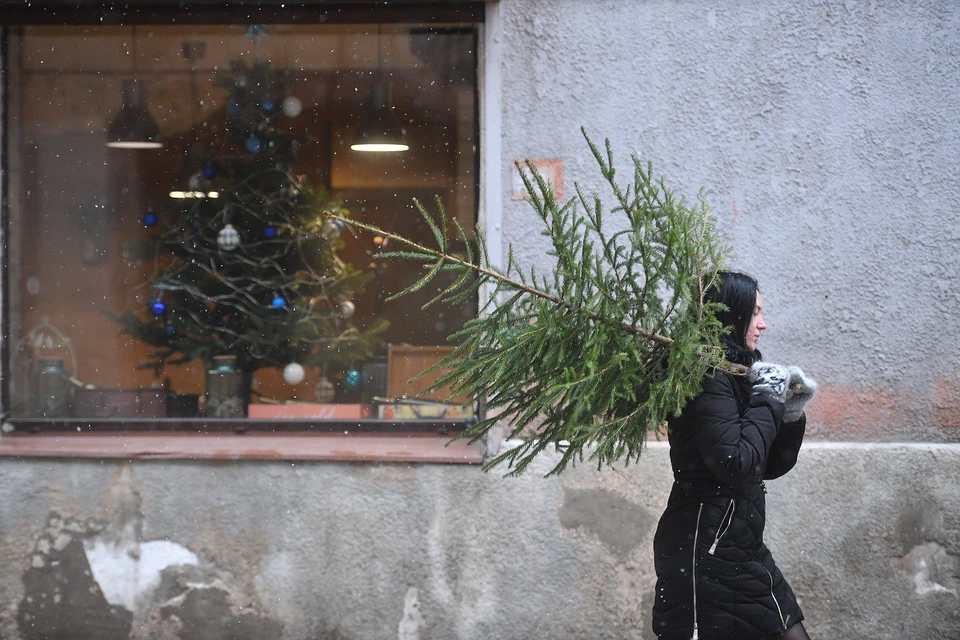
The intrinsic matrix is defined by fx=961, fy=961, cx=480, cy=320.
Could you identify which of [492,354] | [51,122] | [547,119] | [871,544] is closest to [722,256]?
[492,354]

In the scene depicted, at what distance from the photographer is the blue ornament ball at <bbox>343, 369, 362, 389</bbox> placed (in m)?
5.19

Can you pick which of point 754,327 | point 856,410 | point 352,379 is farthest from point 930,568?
point 352,379

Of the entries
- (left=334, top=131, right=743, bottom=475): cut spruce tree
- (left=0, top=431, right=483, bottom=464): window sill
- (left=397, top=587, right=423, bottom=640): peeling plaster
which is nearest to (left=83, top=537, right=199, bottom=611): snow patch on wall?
(left=0, top=431, right=483, bottom=464): window sill

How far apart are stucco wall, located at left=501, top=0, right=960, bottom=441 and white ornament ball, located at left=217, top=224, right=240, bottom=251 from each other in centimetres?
156

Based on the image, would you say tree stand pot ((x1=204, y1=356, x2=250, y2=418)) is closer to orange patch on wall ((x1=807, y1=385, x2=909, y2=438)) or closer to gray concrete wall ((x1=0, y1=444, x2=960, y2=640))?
gray concrete wall ((x1=0, y1=444, x2=960, y2=640))

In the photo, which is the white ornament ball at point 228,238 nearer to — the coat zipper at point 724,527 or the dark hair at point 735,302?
the dark hair at point 735,302

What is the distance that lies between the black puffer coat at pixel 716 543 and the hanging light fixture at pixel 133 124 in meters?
3.52

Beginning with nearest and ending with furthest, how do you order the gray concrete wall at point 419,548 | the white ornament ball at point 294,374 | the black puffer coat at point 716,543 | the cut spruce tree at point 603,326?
the cut spruce tree at point 603,326, the black puffer coat at point 716,543, the gray concrete wall at point 419,548, the white ornament ball at point 294,374

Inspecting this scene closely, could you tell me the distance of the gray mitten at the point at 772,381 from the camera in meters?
2.95

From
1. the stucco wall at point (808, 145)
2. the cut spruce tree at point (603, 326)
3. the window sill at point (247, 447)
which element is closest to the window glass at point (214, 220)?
the window sill at point (247, 447)

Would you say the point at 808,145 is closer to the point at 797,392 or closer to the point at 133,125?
the point at 797,392

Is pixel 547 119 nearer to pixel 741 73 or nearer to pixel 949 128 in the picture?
pixel 741 73

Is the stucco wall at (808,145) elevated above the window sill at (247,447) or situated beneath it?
elevated above

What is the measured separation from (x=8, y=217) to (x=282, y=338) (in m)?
1.60
